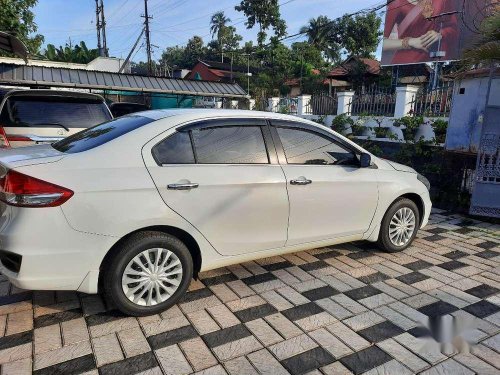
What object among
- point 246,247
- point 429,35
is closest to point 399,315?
point 246,247

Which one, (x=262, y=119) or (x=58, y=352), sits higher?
(x=262, y=119)

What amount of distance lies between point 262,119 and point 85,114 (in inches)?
120

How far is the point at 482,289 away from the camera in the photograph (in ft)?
11.8

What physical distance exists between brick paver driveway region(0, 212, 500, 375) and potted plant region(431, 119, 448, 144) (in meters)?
4.78

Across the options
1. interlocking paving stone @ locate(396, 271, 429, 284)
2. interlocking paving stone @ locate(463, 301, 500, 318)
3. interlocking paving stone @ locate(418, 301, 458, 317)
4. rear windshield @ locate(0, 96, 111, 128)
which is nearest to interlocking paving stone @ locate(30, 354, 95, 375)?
interlocking paving stone @ locate(418, 301, 458, 317)

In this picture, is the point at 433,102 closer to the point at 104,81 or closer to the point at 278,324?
the point at 278,324

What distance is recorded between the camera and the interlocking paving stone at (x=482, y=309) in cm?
317

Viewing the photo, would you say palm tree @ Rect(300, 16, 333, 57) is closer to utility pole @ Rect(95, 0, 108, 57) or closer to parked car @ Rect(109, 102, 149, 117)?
utility pole @ Rect(95, 0, 108, 57)

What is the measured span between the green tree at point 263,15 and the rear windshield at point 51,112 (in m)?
37.8

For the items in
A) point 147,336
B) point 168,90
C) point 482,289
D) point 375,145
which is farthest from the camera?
point 168,90

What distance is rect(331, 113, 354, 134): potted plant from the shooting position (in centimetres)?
1132

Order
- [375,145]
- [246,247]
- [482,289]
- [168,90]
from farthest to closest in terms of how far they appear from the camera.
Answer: [168,90]
[375,145]
[482,289]
[246,247]

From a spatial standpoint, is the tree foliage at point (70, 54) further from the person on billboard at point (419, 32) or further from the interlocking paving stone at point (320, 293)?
the interlocking paving stone at point (320, 293)

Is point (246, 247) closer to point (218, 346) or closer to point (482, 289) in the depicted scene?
point (218, 346)
